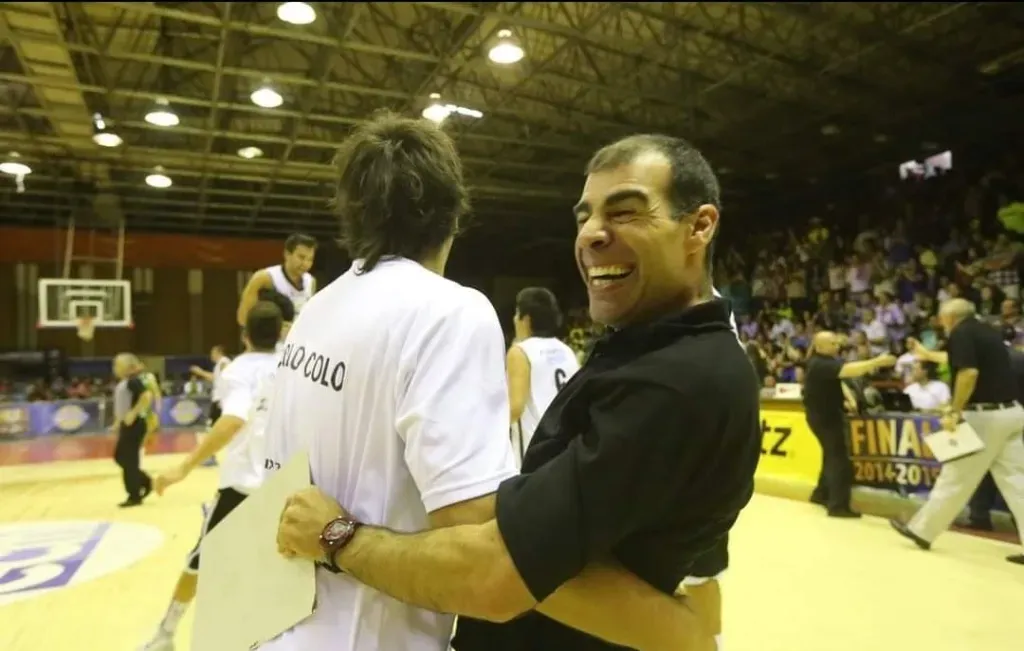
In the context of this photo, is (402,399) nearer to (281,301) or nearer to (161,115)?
(281,301)

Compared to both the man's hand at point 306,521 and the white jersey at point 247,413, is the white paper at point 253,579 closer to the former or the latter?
the man's hand at point 306,521

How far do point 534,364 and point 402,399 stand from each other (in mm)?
3008

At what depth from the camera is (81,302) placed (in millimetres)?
15031

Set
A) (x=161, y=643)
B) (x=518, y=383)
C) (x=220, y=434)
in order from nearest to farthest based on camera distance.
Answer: (x=220, y=434) → (x=161, y=643) → (x=518, y=383)

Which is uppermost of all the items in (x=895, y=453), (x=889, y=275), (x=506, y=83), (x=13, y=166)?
(x=506, y=83)

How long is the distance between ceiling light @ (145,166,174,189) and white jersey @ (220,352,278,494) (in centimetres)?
1277

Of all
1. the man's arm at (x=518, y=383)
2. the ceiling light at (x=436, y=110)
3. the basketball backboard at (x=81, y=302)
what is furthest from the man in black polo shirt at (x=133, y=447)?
the basketball backboard at (x=81, y=302)

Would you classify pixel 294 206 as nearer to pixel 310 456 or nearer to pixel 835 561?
pixel 835 561

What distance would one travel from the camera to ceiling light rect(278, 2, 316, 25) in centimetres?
837

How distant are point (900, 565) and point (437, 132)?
5373 mm

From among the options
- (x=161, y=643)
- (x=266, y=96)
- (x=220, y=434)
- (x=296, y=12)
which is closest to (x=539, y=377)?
(x=220, y=434)

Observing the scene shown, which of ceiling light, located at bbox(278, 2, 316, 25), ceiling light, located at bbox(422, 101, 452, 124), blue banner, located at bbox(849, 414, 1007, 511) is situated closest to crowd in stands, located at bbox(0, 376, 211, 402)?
ceiling light, located at bbox(422, 101, 452, 124)

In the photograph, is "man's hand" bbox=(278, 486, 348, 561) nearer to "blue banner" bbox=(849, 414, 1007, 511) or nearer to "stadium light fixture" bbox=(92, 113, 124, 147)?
"blue banner" bbox=(849, 414, 1007, 511)

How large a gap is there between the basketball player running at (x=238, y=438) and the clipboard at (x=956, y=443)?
4726 millimetres
